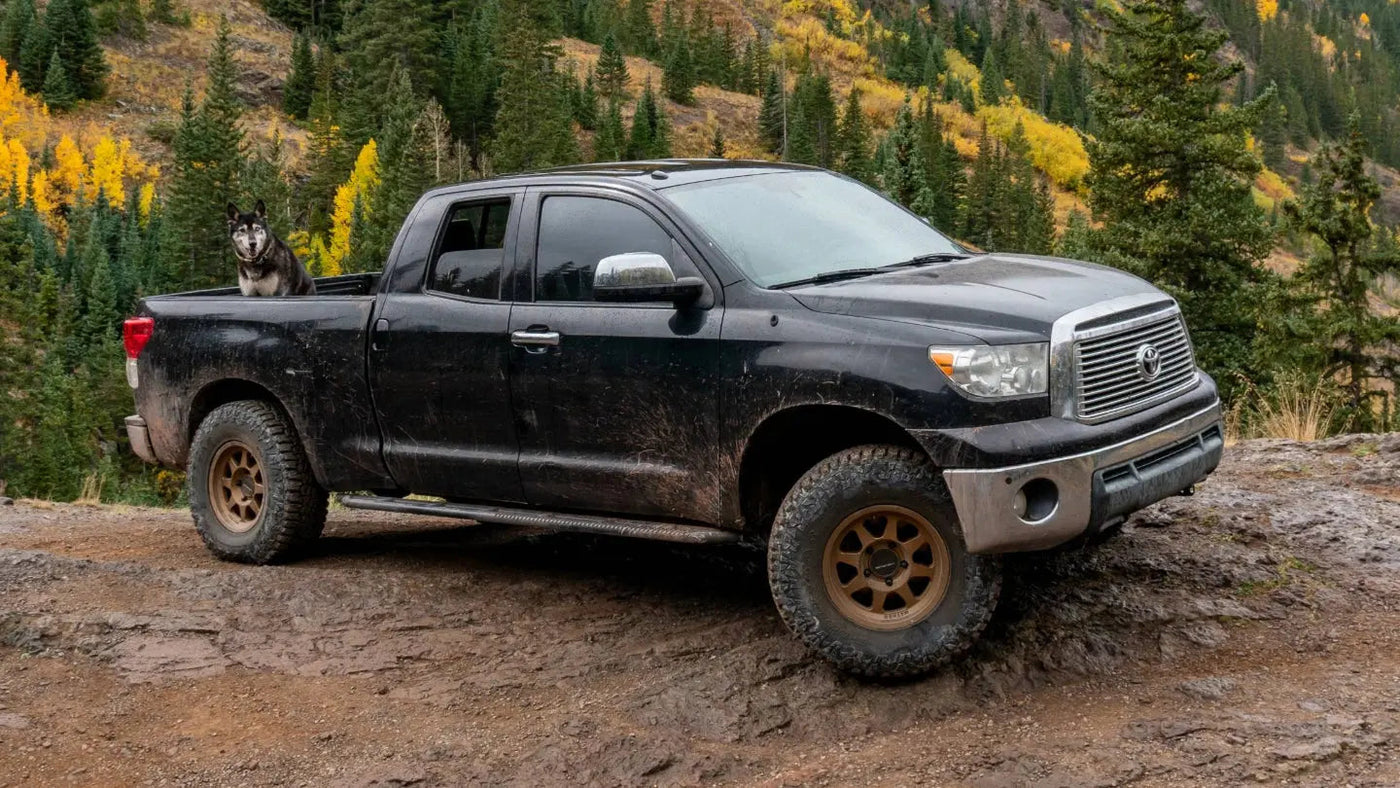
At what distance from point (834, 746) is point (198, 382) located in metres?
4.44

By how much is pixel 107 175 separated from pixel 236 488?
A: 10214cm

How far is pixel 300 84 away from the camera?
10350 centimetres

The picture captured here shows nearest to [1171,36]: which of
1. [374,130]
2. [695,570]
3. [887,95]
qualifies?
[695,570]

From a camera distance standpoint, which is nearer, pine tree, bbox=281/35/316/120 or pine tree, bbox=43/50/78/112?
pine tree, bbox=43/50/78/112

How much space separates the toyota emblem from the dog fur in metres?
5.59

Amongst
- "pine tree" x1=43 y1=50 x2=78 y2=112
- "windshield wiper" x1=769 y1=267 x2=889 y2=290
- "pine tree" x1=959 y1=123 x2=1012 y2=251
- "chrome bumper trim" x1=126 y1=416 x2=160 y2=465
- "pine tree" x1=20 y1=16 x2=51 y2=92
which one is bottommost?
"chrome bumper trim" x1=126 y1=416 x2=160 y2=465

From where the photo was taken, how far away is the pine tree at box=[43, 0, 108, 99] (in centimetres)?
10199

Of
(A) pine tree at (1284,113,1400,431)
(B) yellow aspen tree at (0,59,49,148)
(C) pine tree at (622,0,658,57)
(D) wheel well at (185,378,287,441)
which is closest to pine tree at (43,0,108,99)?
(B) yellow aspen tree at (0,59,49,148)

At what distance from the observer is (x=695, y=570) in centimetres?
667

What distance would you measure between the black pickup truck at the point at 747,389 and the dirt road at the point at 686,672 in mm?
407

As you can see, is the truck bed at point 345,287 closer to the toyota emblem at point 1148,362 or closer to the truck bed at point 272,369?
the truck bed at point 272,369

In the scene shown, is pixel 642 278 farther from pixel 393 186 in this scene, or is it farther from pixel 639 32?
pixel 639 32

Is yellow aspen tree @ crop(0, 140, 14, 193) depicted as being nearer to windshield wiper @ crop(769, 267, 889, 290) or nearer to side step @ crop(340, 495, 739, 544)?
side step @ crop(340, 495, 739, 544)

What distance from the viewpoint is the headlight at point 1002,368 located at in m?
4.61
